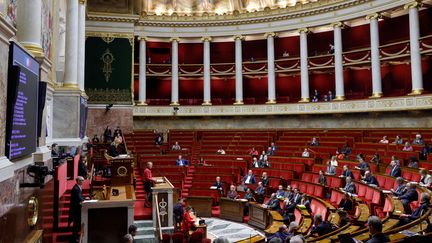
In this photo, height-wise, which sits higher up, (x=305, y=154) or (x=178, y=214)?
(x=305, y=154)

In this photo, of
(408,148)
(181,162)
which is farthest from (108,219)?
(408,148)

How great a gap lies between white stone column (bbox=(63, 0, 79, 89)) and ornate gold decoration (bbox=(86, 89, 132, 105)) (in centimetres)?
1102

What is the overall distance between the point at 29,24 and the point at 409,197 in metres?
8.08

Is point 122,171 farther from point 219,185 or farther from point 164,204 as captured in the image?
point 219,185

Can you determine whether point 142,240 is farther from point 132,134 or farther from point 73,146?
point 132,134

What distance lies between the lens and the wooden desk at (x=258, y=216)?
448 inches

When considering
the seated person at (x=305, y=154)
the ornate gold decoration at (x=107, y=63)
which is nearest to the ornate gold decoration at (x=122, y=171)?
the seated person at (x=305, y=154)

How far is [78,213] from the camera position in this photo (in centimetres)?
720

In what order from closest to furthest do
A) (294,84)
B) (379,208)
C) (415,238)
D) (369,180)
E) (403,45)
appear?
(415,238) < (379,208) < (369,180) < (403,45) < (294,84)

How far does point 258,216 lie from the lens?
11945mm

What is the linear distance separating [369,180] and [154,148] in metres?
12.1

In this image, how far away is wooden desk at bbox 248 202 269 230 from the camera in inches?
448

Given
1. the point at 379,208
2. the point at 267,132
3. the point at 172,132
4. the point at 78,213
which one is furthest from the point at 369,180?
the point at 172,132

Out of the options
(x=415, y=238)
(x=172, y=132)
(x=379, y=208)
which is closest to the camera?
(x=415, y=238)
